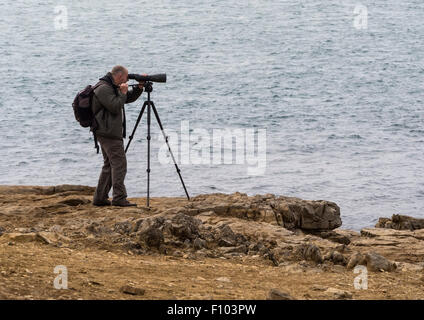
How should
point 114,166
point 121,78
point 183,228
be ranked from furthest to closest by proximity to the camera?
point 114,166 < point 121,78 < point 183,228

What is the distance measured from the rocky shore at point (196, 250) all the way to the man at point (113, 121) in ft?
1.34

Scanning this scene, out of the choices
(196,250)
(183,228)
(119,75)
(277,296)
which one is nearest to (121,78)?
(119,75)

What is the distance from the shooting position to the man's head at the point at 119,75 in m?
12.0

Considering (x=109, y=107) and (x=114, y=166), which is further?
(x=114, y=166)

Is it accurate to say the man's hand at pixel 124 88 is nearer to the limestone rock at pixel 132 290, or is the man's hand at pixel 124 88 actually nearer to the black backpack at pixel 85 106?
the black backpack at pixel 85 106

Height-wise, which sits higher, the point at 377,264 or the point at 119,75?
the point at 119,75

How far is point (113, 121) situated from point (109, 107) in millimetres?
290

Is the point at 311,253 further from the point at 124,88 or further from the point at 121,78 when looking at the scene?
the point at 121,78

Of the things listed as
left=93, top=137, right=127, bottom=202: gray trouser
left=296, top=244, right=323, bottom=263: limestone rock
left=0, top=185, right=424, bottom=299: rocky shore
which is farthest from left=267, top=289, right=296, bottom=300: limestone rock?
left=93, top=137, right=127, bottom=202: gray trouser

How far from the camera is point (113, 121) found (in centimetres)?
1231

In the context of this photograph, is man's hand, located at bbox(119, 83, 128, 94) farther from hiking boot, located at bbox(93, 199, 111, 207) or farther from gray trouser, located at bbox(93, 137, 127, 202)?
hiking boot, located at bbox(93, 199, 111, 207)

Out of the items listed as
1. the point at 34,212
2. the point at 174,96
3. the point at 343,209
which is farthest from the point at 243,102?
the point at 34,212

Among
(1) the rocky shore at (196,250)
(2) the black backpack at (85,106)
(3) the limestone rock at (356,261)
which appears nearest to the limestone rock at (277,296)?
(1) the rocky shore at (196,250)
